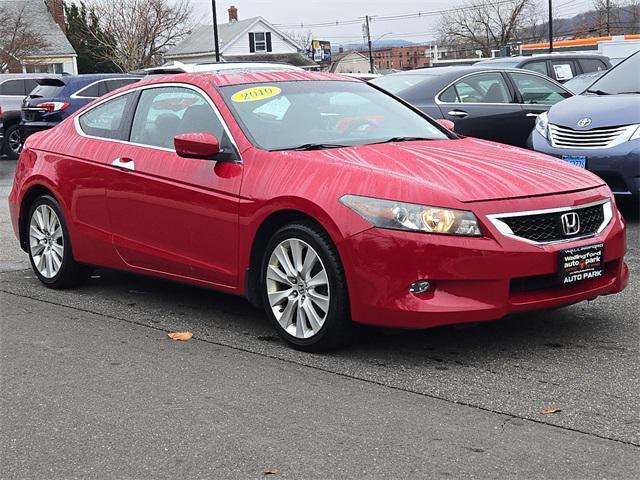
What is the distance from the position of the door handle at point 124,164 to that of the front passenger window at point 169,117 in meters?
0.15

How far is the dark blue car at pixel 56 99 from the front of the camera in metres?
19.5

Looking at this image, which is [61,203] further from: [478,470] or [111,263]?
[478,470]

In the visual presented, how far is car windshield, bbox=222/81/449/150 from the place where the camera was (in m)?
5.68

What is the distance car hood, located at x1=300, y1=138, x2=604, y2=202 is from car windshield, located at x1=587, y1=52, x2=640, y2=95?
419 cm

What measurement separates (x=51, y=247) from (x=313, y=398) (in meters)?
3.27

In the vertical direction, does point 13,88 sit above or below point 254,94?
above

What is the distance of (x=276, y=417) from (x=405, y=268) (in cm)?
101

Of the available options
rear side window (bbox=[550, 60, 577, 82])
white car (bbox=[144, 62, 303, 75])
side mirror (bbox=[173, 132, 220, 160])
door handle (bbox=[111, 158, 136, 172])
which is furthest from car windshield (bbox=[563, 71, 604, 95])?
side mirror (bbox=[173, 132, 220, 160])

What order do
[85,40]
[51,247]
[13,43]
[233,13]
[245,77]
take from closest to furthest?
[245,77], [51,247], [13,43], [85,40], [233,13]

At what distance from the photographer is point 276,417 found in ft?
13.8

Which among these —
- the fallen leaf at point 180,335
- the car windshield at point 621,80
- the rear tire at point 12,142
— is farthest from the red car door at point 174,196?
the rear tire at point 12,142

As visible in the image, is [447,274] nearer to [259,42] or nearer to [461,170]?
[461,170]

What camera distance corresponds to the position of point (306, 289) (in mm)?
5137

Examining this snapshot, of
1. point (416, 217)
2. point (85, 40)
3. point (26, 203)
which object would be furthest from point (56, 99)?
point (85, 40)
